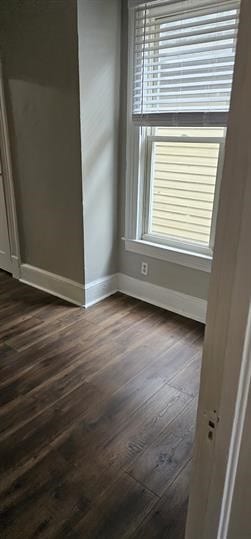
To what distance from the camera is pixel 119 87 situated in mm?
2717

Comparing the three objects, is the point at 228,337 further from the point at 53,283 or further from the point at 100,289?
the point at 53,283

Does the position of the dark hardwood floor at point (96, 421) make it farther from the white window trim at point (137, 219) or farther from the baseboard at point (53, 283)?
the white window trim at point (137, 219)

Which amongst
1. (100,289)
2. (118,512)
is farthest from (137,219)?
(118,512)

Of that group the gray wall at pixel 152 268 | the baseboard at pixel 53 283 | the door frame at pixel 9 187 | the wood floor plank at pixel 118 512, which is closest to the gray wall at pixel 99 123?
the gray wall at pixel 152 268

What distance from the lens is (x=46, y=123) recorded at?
8.94 ft

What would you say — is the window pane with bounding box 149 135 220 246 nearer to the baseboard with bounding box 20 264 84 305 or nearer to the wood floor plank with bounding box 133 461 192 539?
the baseboard with bounding box 20 264 84 305

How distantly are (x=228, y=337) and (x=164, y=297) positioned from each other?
242 cm

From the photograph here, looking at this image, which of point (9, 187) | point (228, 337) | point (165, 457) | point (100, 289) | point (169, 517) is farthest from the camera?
point (9, 187)

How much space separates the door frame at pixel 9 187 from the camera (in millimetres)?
3004

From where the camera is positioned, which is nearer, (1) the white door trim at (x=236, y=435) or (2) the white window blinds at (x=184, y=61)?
(1) the white door trim at (x=236, y=435)

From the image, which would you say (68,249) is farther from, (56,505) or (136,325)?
(56,505)

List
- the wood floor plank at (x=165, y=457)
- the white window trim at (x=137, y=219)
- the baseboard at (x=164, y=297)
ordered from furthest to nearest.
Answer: the baseboard at (x=164, y=297) < the white window trim at (x=137, y=219) < the wood floor plank at (x=165, y=457)

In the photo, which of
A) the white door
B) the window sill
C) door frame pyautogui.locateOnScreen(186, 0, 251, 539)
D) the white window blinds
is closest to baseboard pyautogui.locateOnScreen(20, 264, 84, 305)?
the white door

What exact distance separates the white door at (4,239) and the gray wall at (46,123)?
23 centimetres
